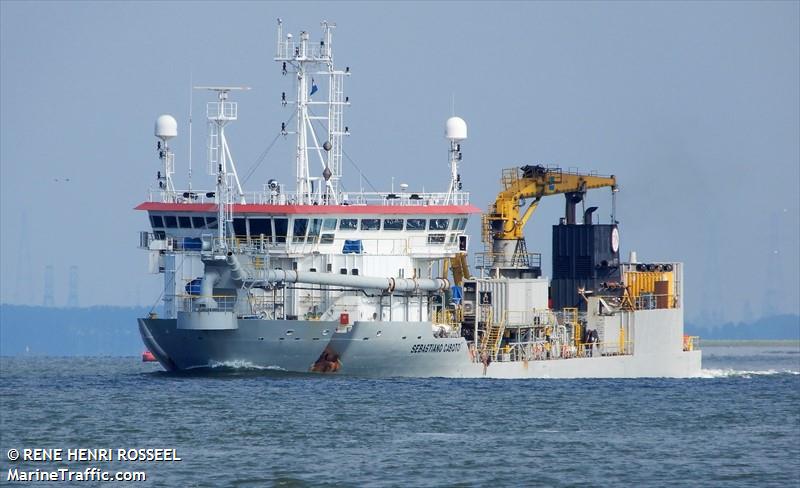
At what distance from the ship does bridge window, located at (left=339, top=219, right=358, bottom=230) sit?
0.08m

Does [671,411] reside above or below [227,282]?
below

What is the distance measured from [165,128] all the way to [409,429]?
21.4 metres

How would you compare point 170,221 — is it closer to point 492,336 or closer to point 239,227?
point 239,227

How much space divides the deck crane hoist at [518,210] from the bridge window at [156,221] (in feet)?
44.6

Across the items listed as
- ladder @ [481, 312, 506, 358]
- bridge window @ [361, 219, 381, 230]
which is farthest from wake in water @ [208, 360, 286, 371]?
ladder @ [481, 312, 506, 358]

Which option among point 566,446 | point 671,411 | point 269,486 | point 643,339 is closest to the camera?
point 269,486

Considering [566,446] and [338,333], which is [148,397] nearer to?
[338,333]

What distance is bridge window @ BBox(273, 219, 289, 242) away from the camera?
61.2 metres

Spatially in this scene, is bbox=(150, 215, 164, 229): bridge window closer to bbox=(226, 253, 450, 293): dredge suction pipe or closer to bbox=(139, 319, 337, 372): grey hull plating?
bbox=(139, 319, 337, 372): grey hull plating

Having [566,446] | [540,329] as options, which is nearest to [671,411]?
[566,446]

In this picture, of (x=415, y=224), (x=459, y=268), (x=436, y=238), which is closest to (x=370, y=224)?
(x=415, y=224)

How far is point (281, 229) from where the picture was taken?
61406mm

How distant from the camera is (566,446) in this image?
4481cm

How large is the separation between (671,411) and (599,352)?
16.5 metres
